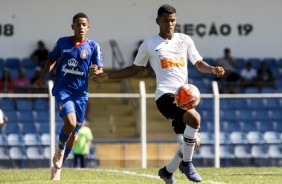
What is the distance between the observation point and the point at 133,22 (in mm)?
28719

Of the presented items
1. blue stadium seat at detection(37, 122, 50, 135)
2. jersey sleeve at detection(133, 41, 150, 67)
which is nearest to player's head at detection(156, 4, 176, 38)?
jersey sleeve at detection(133, 41, 150, 67)

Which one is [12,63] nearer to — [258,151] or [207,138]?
[207,138]

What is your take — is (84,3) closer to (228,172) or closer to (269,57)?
(269,57)

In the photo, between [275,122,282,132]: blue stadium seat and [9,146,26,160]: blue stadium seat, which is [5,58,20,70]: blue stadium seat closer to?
[9,146,26,160]: blue stadium seat

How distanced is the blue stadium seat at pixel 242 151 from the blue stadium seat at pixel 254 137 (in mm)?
176

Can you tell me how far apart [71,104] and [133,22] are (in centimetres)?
1554

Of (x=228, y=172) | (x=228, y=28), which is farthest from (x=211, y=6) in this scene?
(x=228, y=172)

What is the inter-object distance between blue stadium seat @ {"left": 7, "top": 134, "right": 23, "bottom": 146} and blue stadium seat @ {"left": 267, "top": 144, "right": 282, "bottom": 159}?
230 inches

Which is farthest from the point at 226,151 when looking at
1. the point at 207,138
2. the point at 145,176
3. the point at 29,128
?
the point at 145,176

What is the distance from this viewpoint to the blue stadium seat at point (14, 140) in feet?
75.0

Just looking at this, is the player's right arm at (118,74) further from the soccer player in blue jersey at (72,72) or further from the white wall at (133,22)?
the white wall at (133,22)

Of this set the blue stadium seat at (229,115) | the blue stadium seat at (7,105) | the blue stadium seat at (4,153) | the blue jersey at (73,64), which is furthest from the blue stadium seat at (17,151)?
the blue jersey at (73,64)

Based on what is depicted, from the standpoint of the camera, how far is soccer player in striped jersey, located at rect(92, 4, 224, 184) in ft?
37.7

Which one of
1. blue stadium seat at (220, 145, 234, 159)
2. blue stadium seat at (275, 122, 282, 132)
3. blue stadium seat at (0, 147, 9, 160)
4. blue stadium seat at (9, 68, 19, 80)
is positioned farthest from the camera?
blue stadium seat at (9, 68, 19, 80)
